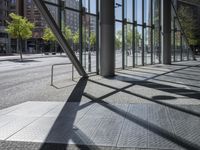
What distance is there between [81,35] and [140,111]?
10.2 meters

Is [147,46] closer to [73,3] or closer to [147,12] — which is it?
[147,12]

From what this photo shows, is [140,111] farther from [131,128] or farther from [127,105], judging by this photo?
[131,128]

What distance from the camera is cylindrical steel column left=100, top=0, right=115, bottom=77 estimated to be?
1723 cm

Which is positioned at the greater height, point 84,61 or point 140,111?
point 84,61

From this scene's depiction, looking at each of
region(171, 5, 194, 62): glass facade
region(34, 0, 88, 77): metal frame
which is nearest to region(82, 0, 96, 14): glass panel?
region(34, 0, 88, 77): metal frame

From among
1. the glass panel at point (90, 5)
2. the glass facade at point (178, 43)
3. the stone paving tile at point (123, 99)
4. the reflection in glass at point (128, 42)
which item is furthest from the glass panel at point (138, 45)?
the stone paving tile at point (123, 99)

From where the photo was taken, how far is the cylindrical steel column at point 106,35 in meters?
17.2

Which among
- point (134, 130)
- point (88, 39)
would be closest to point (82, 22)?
point (88, 39)

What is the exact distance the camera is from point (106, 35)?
17.2 metres

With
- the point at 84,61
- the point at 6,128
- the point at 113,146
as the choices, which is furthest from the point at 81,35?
the point at 113,146

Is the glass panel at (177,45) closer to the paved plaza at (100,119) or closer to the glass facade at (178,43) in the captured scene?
the glass facade at (178,43)

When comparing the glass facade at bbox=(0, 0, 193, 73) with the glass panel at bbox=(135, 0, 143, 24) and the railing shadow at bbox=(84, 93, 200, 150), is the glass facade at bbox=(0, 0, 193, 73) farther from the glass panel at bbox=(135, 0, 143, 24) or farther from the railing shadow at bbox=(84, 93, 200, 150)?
the railing shadow at bbox=(84, 93, 200, 150)

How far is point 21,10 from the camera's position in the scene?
310ft

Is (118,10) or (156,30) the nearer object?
(118,10)
